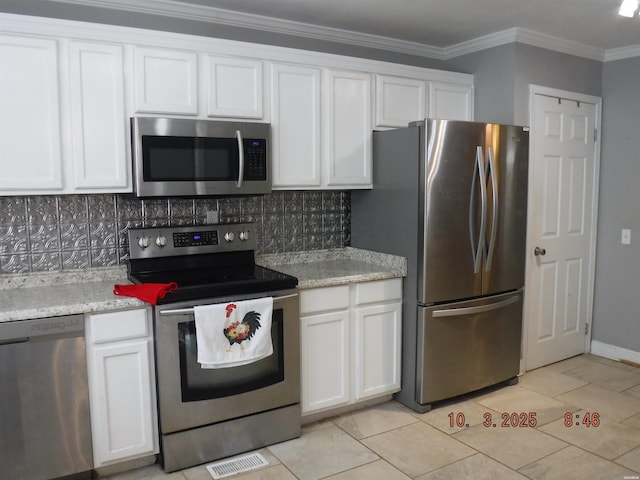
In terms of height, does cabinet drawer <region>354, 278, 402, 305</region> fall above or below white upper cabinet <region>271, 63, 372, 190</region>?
below

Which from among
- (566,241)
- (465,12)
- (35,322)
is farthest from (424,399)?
(465,12)

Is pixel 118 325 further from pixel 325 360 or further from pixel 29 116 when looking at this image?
pixel 325 360

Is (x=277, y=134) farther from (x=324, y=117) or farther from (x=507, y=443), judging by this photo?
(x=507, y=443)

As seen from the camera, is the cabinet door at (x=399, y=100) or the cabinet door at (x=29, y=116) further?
the cabinet door at (x=399, y=100)

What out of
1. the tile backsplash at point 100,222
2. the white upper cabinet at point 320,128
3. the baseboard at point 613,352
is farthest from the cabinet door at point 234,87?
the baseboard at point 613,352

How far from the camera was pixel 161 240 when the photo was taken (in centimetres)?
287

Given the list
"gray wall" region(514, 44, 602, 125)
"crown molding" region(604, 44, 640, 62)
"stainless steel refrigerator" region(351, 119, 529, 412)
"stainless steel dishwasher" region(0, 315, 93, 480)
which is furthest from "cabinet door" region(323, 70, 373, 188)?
"crown molding" region(604, 44, 640, 62)

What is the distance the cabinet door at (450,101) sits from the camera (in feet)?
11.7

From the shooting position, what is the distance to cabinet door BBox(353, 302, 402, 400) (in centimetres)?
312

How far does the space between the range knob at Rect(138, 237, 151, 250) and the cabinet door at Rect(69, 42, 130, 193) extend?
32cm

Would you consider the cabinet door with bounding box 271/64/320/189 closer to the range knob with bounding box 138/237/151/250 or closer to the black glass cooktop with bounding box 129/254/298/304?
the black glass cooktop with bounding box 129/254/298/304

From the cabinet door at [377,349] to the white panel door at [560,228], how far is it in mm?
1179

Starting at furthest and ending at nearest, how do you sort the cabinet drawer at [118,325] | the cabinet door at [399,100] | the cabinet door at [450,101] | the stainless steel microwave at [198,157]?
the cabinet door at [450,101]
the cabinet door at [399,100]
the stainless steel microwave at [198,157]
the cabinet drawer at [118,325]

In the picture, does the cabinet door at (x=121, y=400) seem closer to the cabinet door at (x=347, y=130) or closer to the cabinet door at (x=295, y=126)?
the cabinet door at (x=295, y=126)
